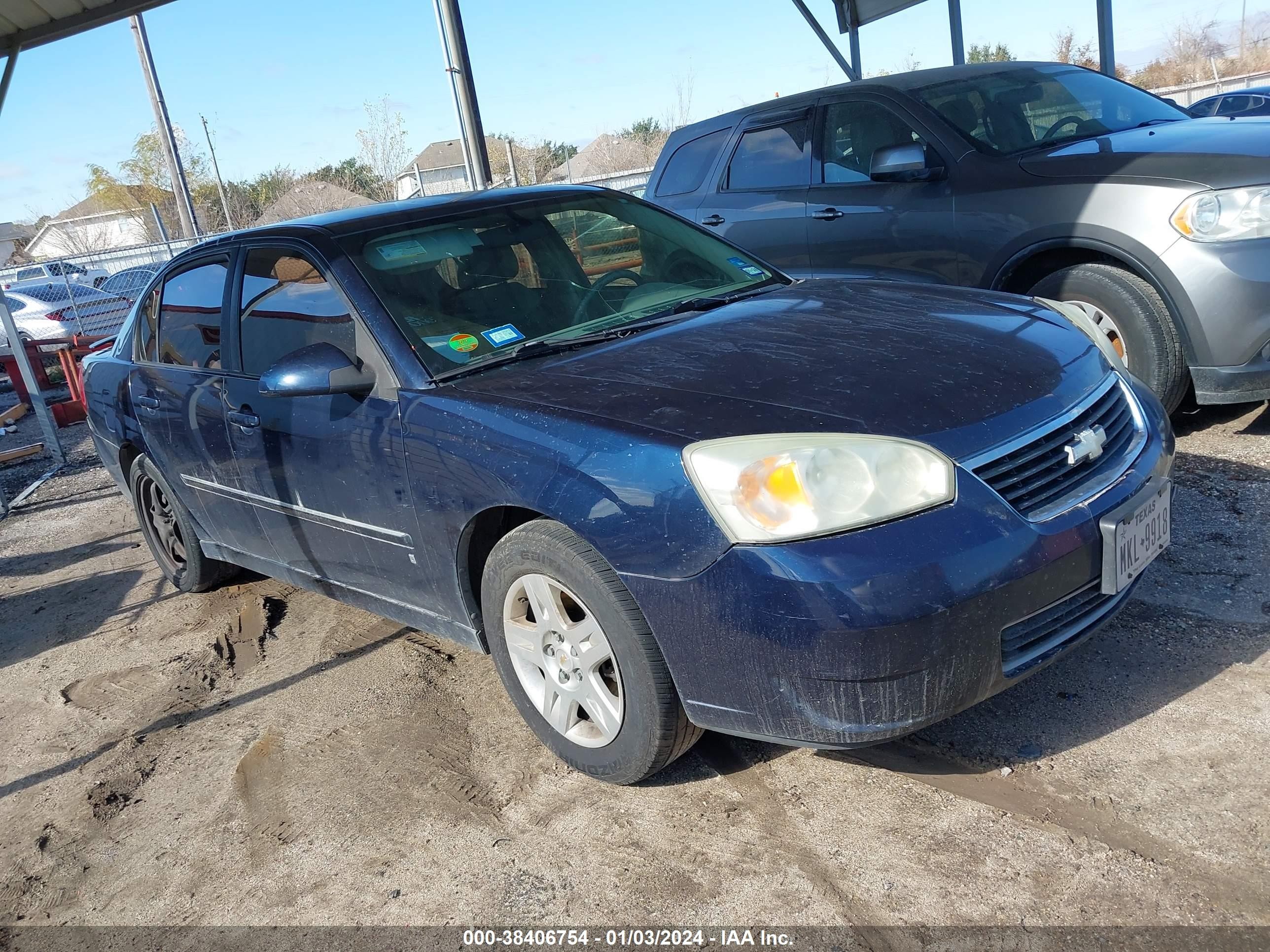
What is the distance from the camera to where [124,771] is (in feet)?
11.5

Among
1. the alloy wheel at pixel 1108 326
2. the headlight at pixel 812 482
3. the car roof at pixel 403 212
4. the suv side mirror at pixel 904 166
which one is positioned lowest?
the alloy wheel at pixel 1108 326

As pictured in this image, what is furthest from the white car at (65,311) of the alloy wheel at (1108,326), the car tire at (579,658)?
Result: the car tire at (579,658)

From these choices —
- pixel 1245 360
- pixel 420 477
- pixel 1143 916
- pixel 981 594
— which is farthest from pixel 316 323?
pixel 1245 360

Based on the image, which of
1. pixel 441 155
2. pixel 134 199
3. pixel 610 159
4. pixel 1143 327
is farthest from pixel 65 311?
pixel 441 155

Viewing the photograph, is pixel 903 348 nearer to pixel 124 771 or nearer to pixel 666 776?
pixel 666 776

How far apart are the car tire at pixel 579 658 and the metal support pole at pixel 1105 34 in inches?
391

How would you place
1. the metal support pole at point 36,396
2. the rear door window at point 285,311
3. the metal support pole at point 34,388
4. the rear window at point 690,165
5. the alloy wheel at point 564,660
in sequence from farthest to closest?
the metal support pole at point 36,396, the metal support pole at point 34,388, the rear window at point 690,165, the rear door window at point 285,311, the alloy wheel at point 564,660

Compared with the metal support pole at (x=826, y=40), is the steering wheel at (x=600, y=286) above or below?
below

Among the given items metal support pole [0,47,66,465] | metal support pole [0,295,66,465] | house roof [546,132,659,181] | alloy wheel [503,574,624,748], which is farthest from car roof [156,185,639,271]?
house roof [546,132,659,181]

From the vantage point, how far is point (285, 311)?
3713mm

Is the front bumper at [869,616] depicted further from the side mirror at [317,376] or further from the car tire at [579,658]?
the side mirror at [317,376]

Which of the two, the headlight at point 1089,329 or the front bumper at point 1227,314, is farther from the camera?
the front bumper at point 1227,314

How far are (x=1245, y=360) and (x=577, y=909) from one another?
11.7ft

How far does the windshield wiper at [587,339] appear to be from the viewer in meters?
3.17
